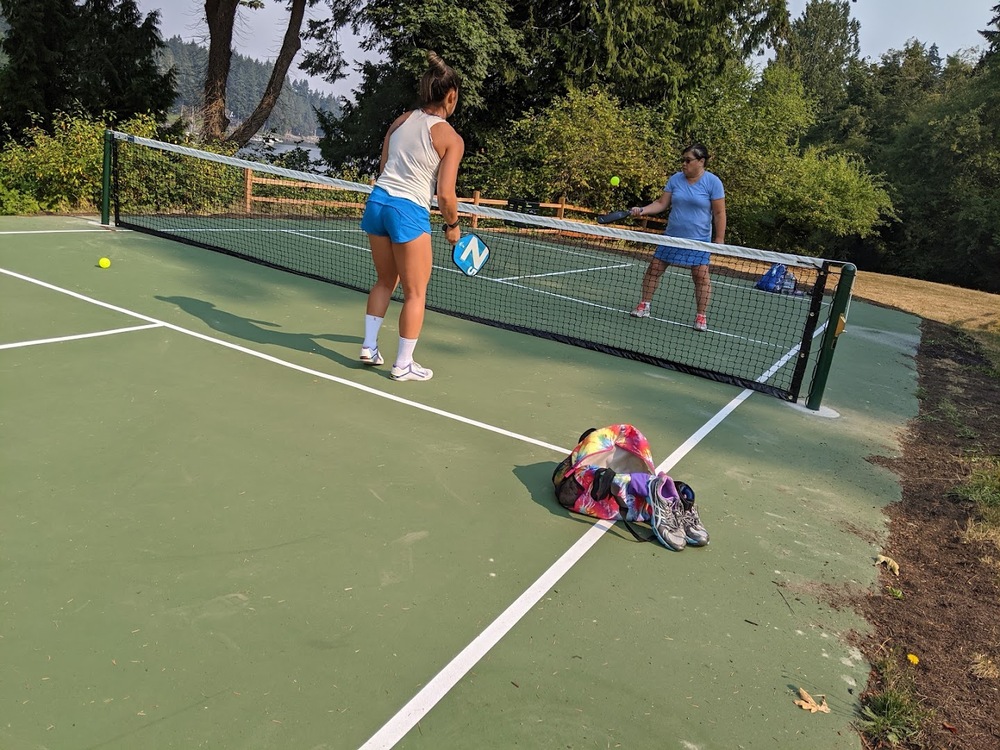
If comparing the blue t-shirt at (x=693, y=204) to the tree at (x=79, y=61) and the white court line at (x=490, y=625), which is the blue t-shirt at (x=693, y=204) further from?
the tree at (x=79, y=61)

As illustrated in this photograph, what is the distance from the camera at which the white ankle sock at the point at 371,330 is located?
5258mm

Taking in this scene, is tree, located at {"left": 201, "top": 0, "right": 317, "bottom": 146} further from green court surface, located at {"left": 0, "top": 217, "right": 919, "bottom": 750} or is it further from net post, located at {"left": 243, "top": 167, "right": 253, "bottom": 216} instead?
green court surface, located at {"left": 0, "top": 217, "right": 919, "bottom": 750}

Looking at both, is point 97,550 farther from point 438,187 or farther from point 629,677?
point 438,187

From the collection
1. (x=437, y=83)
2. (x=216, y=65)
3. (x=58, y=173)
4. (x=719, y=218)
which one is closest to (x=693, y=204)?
(x=719, y=218)

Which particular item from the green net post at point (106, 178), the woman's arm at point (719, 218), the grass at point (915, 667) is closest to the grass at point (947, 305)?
the grass at point (915, 667)

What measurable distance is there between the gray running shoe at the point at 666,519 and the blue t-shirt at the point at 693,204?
15.9 ft

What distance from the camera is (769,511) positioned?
12.6ft

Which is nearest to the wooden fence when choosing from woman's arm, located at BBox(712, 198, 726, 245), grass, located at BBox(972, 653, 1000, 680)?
woman's arm, located at BBox(712, 198, 726, 245)

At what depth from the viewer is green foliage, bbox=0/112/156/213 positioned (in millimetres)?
12188

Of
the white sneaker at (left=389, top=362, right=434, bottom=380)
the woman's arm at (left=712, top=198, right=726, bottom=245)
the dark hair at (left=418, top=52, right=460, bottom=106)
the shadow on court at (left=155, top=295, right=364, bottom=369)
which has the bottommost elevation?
the shadow on court at (left=155, top=295, right=364, bottom=369)

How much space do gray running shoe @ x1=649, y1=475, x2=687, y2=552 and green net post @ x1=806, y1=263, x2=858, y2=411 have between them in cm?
268

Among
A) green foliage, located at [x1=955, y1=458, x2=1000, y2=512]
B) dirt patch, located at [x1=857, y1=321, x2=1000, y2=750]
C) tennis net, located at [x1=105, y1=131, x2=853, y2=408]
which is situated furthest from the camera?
tennis net, located at [x1=105, y1=131, x2=853, y2=408]

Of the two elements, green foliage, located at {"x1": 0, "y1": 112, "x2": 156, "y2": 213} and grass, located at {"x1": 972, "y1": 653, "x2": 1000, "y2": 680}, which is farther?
green foliage, located at {"x1": 0, "y1": 112, "x2": 156, "y2": 213}

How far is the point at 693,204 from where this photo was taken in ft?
25.4
